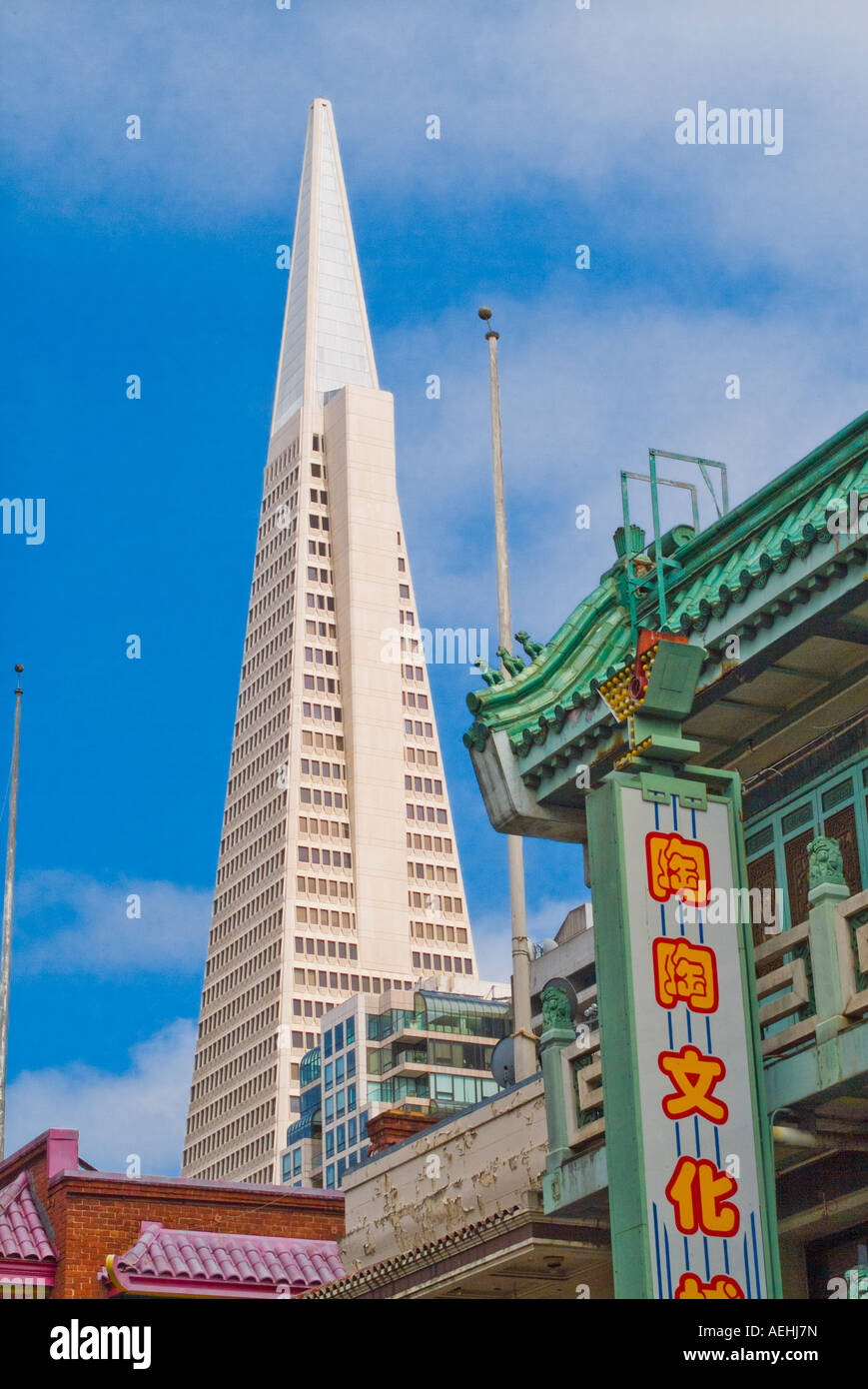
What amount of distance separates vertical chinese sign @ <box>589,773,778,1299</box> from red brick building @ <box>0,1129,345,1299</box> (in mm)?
11494

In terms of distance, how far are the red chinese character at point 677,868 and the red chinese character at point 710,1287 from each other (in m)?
3.32

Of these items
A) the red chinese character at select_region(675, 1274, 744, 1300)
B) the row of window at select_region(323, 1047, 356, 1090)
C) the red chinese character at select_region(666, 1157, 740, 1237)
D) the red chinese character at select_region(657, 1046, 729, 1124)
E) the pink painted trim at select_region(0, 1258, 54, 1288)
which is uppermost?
the row of window at select_region(323, 1047, 356, 1090)

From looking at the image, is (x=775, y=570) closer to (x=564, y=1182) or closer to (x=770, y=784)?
(x=770, y=784)

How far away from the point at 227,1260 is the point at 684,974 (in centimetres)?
1262

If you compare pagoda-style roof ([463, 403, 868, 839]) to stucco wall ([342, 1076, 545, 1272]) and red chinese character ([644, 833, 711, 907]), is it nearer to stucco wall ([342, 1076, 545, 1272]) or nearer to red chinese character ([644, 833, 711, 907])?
red chinese character ([644, 833, 711, 907])

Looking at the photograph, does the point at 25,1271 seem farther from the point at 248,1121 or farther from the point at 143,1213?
the point at 248,1121

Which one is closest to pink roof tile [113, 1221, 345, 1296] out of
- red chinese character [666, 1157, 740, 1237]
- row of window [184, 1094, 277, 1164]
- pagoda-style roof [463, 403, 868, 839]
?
pagoda-style roof [463, 403, 868, 839]

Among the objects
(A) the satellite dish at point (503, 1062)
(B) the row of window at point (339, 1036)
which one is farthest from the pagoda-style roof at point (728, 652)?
(B) the row of window at point (339, 1036)

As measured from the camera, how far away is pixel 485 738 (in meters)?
24.6

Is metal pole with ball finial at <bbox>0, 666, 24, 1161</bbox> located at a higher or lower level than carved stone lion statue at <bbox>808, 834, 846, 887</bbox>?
higher

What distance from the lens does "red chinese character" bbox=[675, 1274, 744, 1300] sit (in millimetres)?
17531
